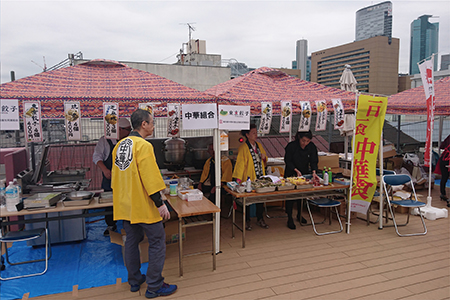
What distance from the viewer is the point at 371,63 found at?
236ft

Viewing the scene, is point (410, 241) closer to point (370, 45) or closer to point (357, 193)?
point (357, 193)

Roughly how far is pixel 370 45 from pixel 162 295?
8380cm

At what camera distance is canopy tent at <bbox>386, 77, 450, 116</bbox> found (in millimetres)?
6706

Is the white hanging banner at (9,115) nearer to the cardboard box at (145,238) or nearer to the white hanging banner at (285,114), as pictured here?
the cardboard box at (145,238)

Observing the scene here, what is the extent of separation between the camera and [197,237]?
5.12 meters

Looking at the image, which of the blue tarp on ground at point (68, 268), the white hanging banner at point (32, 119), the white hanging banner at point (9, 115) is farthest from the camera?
the white hanging banner at point (32, 119)

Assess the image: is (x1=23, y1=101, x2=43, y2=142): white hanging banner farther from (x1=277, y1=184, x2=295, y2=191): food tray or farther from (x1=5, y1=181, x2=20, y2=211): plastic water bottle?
(x1=277, y1=184, x2=295, y2=191): food tray

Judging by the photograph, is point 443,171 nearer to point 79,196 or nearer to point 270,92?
point 270,92

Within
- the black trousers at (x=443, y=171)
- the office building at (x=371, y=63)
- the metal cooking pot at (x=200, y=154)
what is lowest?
the black trousers at (x=443, y=171)

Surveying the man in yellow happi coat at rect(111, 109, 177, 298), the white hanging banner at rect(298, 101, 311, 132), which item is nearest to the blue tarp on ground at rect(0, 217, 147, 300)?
the man in yellow happi coat at rect(111, 109, 177, 298)

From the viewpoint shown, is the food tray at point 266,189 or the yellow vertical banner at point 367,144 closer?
the food tray at point 266,189

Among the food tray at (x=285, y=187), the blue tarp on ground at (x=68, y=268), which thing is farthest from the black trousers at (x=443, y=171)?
the blue tarp on ground at (x=68, y=268)

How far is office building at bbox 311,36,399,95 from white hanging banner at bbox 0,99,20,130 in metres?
73.0

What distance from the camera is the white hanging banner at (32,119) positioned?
148 inches
